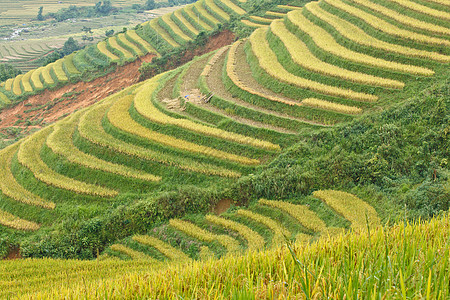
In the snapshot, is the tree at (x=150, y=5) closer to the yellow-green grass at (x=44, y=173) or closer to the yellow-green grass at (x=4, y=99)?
the yellow-green grass at (x=4, y=99)

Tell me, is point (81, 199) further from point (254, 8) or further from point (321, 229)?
point (254, 8)

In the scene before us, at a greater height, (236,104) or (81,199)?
(236,104)

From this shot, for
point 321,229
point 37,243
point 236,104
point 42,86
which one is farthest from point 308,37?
point 42,86

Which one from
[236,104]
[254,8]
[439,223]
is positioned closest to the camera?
[439,223]

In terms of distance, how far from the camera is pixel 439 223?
5.62 meters

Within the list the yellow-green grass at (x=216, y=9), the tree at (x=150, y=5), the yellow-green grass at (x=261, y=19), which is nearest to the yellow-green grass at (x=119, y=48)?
the yellow-green grass at (x=216, y=9)

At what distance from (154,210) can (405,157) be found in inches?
316

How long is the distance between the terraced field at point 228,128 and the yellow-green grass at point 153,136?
48 millimetres

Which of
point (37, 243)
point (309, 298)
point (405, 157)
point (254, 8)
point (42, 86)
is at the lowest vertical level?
point (37, 243)

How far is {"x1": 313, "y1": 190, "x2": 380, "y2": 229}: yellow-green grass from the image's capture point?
36.4 ft

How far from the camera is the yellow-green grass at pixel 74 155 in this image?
1470 centimetres

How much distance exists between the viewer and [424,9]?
62.9 feet

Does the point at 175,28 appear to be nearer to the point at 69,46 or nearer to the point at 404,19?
the point at 69,46

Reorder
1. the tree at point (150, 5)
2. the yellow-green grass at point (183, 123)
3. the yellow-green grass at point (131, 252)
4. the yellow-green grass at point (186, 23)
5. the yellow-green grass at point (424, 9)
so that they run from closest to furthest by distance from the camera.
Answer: the yellow-green grass at point (131, 252)
the yellow-green grass at point (183, 123)
the yellow-green grass at point (424, 9)
the yellow-green grass at point (186, 23)
the tree at point (150, 5)
